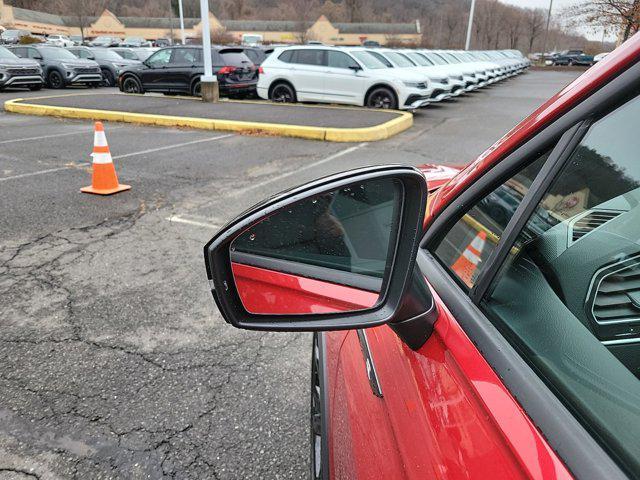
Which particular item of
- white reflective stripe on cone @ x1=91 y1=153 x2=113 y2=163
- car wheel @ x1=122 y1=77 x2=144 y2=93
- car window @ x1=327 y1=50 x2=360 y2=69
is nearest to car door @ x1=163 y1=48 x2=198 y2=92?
car wheel @ x1=122 y1=77 x2=144 y2=93

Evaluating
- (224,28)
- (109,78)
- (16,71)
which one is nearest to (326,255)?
(16,71)

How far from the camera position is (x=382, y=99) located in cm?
1293

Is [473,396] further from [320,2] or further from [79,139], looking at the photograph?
[320,2]

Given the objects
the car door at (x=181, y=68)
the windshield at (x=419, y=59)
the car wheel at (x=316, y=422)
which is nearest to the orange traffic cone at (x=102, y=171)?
the car wheel at (x=316, y=422)

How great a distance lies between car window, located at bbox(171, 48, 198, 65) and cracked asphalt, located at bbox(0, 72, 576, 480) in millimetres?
9924

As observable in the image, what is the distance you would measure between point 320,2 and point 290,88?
436ft

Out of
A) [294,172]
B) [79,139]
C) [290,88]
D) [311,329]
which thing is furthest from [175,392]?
[290,88]

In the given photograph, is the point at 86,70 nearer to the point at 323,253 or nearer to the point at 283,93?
the point at 283,93

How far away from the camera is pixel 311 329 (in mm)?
1007

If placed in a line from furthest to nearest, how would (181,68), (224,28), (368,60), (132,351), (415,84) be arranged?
1. (224,28)
2. (181,68)
3. (368,60)
4. (415,84)
5. (132,351)

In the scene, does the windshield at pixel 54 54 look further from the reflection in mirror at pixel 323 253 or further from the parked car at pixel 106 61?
the reflection in mirror at pixel 323 253

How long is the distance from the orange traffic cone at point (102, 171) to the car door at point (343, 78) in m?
8.47

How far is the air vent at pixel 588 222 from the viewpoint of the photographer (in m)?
1.07

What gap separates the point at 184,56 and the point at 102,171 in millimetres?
10826
